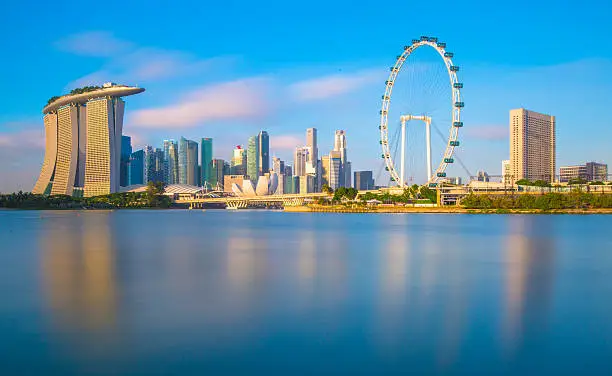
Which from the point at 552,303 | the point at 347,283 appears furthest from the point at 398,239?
the point at 552,303

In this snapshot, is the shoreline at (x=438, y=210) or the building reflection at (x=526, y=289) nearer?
the building reflection at (x=526, y=289)

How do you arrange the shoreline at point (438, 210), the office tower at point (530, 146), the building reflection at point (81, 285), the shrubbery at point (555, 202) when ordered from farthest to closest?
1. the office tower at point (530, 146)
2. the shoreline at point (438, 210)
3. the shrubbery at point (555, 202)
4. the building reflection at point (81, 285)

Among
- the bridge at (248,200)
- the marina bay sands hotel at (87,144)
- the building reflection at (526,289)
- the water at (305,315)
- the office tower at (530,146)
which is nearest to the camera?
the water at (305,315)

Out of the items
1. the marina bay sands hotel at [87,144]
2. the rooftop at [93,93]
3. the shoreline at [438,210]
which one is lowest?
the shoreline at [438,210]

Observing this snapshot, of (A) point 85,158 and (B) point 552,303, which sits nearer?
(B) point 552,303

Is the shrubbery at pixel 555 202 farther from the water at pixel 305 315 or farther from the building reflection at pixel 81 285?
the building reflection at pixel 81 285

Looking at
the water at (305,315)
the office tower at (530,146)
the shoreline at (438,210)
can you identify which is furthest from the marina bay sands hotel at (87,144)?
the water at (305,315)

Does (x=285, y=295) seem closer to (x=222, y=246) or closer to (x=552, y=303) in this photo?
(x=552, y=303)

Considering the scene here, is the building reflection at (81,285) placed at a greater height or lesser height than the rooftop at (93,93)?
lesser

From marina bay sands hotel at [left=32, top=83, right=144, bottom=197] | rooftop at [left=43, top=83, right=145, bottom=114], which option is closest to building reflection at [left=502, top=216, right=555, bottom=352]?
marina bay sands hotel at [left=32, top=83, right=144, bottom=197]
